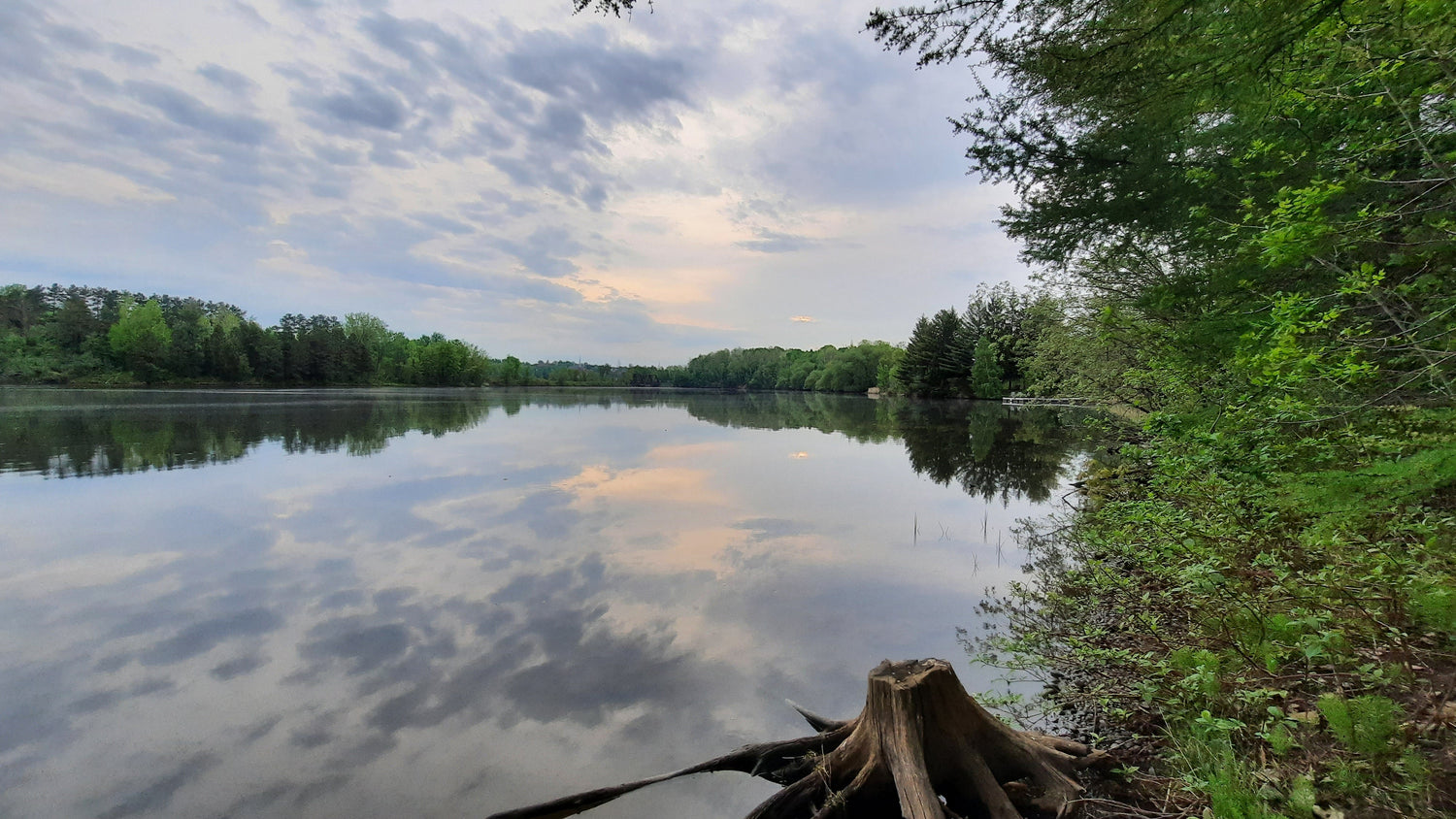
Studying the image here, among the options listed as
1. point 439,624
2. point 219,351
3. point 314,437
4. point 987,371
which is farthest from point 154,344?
point 987,371

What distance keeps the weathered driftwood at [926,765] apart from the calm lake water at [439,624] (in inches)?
22.4

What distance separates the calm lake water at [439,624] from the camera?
405 centimetres

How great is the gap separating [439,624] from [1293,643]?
294 inches

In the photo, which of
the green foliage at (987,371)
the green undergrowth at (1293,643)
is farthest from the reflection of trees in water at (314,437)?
the green foliage at (987,371)

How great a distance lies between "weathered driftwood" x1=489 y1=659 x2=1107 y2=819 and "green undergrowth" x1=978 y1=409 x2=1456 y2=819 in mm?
565

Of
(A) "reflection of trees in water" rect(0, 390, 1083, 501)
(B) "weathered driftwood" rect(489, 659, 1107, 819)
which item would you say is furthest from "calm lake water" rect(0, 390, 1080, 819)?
(A) "reflection of trees in water" rect(0, 390, 1083, 501)

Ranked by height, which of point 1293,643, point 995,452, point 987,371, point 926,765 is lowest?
point 995,452

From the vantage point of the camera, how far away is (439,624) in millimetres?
6398

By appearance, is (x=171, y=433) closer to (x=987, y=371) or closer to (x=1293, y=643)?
(x=1293, y=643)

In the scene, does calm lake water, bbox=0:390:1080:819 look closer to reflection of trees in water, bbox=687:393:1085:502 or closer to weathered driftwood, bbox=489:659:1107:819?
weathered driftwood, bbox=489:659:1107:819

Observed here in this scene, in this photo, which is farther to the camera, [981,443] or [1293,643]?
[981,443]

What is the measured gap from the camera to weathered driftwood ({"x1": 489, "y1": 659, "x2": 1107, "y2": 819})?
326 centimetres

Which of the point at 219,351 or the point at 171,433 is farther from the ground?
the point at 219,351

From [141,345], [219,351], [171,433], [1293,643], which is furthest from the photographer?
[219,351]
